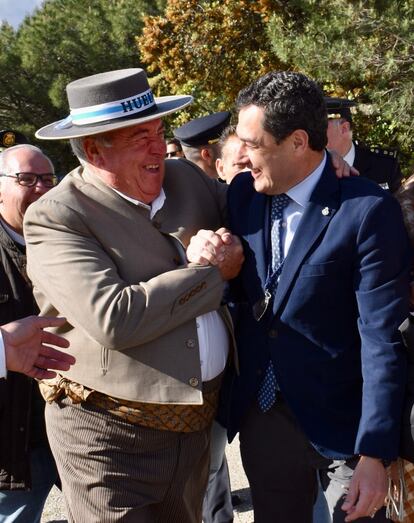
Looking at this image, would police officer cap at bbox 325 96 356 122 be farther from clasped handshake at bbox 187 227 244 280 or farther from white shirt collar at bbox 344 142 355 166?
clasped handshake at bbox 187 227 244 280

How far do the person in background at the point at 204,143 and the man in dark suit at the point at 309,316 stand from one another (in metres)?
2.27

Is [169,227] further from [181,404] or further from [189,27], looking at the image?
[189,27]

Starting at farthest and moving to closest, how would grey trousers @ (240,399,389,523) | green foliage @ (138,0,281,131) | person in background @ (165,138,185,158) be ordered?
green foliage @ (138,0,281,131)
person in background @ (165,138,185,158)
grey trousers @ (240,399,389,523)

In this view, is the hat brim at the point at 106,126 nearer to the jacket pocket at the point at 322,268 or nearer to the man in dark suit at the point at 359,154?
the jacket pocket at the point at 322,268

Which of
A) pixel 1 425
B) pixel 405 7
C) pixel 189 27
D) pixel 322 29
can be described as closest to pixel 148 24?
pixel 189 27

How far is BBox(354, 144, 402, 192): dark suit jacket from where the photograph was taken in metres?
4.41

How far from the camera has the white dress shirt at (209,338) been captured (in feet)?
8.75

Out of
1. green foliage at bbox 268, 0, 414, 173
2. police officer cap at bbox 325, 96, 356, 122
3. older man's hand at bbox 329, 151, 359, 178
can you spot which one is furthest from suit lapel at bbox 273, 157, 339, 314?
green foliage at bbox 268, 0, 414, 173

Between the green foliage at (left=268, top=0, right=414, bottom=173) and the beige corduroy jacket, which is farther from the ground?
the beige corduroy jacket

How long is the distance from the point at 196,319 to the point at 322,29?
25.9ft

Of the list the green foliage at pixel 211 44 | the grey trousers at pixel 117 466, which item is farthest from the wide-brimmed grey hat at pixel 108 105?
the green foliage at pixel 211 44

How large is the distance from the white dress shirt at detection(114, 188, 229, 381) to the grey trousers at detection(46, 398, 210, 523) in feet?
0.90

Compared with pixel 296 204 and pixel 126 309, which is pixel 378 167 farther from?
pixel 126 309

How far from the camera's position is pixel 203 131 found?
5.09 m
